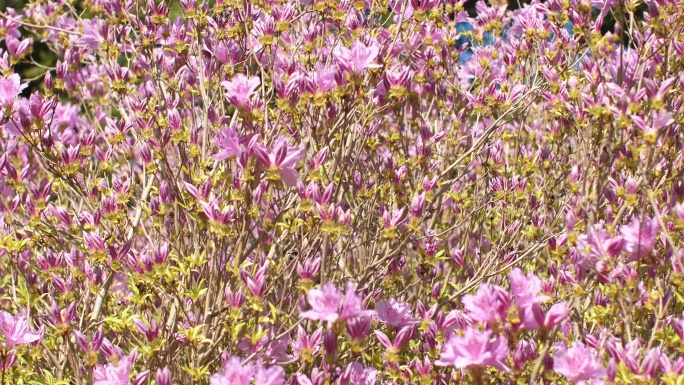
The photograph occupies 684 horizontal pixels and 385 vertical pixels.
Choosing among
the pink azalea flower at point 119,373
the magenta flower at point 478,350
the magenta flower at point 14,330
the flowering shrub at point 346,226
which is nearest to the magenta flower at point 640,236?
the flowering shrub at point 346,226

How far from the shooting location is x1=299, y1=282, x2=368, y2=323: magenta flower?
1.92m

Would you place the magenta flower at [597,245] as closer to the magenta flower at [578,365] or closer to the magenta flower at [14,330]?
the magenta flower at [578,365]

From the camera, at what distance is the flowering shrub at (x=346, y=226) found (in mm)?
2043

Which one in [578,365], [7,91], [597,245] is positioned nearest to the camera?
[578,365]

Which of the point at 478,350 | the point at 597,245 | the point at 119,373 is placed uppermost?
the point at 597,245

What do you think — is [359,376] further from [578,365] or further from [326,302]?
[578,365]

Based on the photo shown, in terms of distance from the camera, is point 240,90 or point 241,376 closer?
point 241,376

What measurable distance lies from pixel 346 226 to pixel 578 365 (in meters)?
0.77

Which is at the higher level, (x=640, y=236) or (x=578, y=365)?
(x=640, y=236)

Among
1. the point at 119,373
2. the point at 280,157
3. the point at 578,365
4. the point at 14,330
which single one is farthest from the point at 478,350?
the point at 14,330

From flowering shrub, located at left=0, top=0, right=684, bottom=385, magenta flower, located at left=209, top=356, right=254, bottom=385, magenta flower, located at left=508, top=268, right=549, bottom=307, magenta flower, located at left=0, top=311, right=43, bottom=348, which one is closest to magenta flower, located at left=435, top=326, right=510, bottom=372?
flowering shrub, located at left=0, top=0, right=684, bottom=385

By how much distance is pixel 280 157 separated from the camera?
2143 millimetres

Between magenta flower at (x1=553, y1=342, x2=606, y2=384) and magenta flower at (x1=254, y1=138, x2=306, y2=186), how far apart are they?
92 cm

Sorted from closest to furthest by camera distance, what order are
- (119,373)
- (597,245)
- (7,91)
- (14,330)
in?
1. (597,245)
2. (119,373)
3. (14,330)
4. (7,91)
